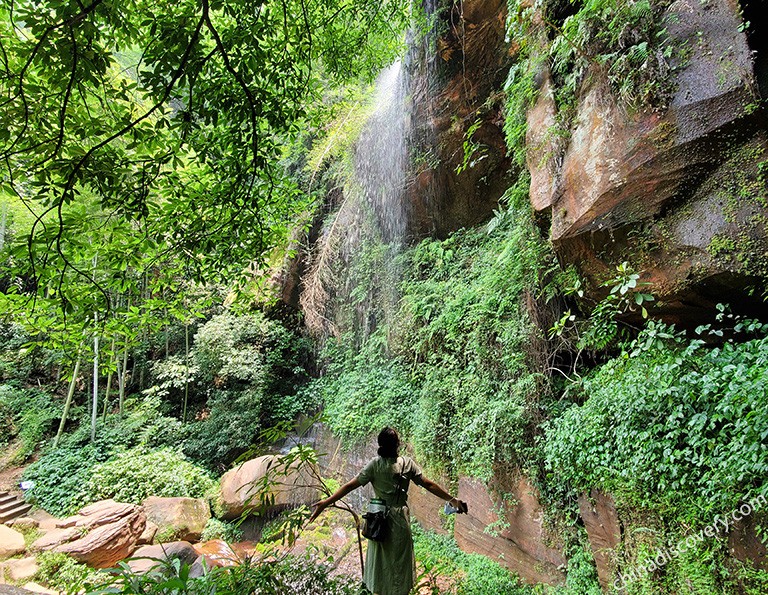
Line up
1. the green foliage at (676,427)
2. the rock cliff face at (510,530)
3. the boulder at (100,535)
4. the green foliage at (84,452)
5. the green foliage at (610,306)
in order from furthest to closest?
1. the green foliage at (84,452)
2. the boulder at (100,535)
3. the rock cliff face at (510,530)
4. the green foliage at (610,306)
5. the green foliage at (676,427)

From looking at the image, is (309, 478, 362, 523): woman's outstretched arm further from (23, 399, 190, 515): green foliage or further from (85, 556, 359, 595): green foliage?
(23, 399, 190, 515): green foliage

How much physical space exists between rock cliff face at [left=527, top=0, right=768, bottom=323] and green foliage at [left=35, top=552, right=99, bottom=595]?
7428 millimetres

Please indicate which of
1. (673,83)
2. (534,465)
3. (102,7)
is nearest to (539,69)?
(673,83)

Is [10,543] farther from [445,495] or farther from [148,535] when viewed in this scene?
[445,495]

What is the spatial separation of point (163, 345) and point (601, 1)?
498 inches

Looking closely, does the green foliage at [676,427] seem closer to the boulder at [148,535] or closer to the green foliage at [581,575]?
the green foliage at [581,575]

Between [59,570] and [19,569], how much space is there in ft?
1.70

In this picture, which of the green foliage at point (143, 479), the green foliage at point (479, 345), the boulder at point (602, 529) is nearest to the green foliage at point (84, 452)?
the green foliage at point (143, 479)

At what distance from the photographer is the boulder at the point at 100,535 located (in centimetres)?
554

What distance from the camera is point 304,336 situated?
1032 centimetres

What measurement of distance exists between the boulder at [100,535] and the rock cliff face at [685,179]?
7.26m

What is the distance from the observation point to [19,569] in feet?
17.2

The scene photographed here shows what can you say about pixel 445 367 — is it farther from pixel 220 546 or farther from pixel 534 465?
pixel 220 546

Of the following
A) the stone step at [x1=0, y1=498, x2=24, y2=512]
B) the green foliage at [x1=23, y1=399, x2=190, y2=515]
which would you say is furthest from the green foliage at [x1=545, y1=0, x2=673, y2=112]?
the stone step at [x1=0, y1=498, x2=24, y2=512]
